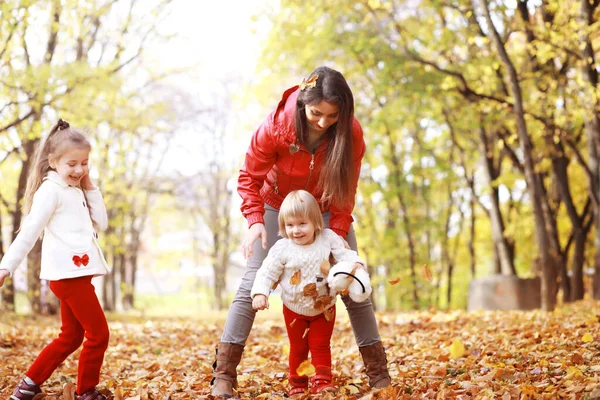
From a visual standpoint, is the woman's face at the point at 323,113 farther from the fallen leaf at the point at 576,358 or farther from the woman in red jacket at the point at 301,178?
the fallen leaf at the point at 576,358

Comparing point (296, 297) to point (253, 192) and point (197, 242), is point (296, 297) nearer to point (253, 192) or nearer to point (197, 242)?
point (253, 192)

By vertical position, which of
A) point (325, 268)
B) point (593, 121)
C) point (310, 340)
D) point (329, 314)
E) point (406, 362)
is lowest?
point (406, 362)

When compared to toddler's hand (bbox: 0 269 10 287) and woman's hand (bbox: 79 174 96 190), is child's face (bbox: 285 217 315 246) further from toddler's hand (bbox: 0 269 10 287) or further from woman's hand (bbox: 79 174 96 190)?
toddler's hand (bbox: 0 269 10 287)

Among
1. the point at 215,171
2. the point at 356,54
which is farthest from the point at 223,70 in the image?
the point at 356,54

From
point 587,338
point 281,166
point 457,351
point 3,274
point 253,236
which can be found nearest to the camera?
point 3,274

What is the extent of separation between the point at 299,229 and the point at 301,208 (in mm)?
118

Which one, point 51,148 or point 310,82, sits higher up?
point 310,82

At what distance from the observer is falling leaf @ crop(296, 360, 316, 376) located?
153 inches

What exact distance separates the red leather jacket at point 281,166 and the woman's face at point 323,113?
Result: 5.6 inches

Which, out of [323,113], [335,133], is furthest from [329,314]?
[323,113]

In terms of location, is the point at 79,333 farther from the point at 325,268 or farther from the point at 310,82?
the point at 310,82

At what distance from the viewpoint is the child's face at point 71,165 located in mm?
3797

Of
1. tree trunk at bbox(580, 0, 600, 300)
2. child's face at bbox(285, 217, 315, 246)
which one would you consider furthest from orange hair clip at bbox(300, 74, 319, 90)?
tree trunk at bbox(580, 0, 600, 300)

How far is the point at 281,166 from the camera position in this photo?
13.3ft
